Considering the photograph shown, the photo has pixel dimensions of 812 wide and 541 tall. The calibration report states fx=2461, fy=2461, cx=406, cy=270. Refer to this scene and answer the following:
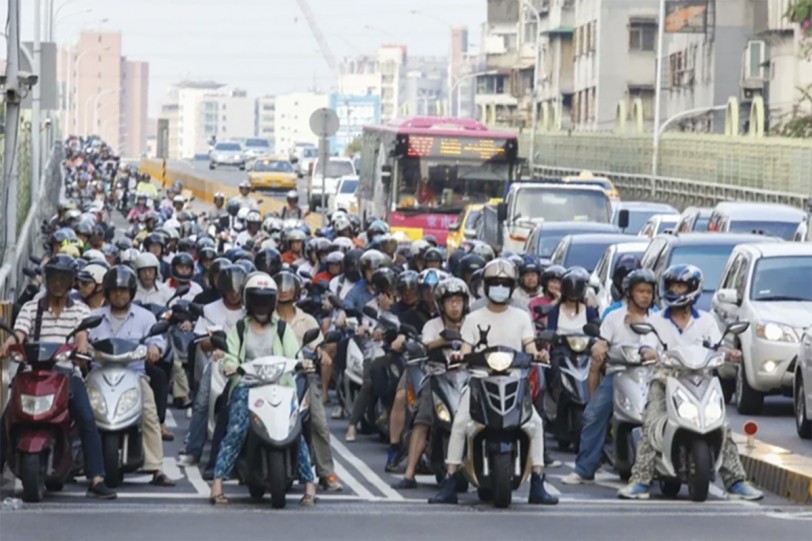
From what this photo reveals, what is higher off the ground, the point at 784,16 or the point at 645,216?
the point at 784,16

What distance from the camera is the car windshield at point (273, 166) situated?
94000 mm

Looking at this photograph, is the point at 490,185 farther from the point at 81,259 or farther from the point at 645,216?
the point at 81,259

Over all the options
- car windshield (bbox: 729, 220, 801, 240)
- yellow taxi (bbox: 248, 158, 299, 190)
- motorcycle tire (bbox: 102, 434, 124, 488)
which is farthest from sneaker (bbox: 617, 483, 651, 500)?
yellow taxi (bbox: 248, 158, 299, 190)

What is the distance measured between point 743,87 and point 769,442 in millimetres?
65130

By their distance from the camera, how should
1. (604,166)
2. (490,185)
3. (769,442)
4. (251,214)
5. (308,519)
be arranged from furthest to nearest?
(604,166) → (490,185) → (251,214) → (769,442) → (308,519)

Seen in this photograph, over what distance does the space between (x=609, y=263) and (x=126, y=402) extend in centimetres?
1226

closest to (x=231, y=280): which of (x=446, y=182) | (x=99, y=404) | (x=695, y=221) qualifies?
(x=99, y=404)

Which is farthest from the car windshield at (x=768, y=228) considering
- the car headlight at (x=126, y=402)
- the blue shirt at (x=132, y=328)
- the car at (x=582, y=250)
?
the car headlight at (x=126, y=402)

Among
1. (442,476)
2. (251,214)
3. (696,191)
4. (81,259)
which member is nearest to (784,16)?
(696,191)

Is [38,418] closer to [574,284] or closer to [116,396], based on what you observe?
[116,396]

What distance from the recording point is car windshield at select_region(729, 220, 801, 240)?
32.6m

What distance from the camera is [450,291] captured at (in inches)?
626

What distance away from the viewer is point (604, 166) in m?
86.2

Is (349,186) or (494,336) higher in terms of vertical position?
(494,336)
